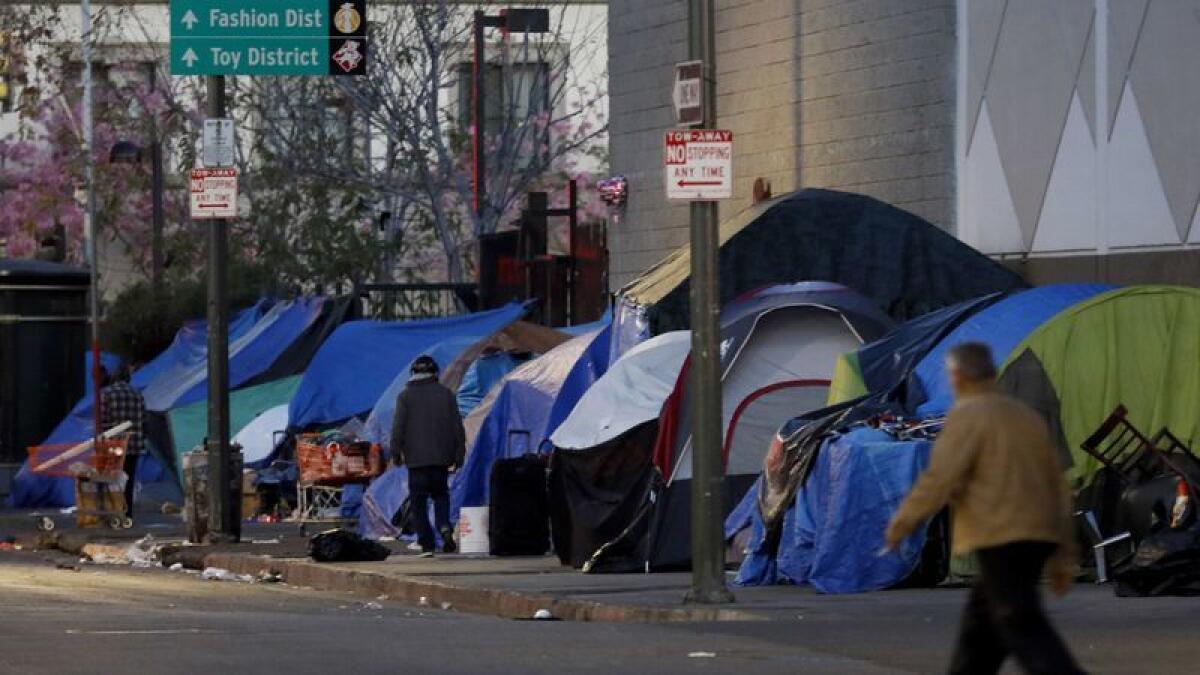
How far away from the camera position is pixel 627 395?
21312mm

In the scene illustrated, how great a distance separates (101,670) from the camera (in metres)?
12.8

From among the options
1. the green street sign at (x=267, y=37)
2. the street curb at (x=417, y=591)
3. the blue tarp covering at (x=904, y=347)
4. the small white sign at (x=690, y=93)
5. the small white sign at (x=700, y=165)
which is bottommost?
the street curb at (x=417, y=591)

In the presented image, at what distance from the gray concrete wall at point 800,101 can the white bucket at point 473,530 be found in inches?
201

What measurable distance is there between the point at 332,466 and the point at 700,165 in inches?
446

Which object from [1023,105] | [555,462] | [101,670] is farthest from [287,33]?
[101,670]

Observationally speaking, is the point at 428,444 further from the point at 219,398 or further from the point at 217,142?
the point at 217,142

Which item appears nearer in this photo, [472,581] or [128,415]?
[472,581]

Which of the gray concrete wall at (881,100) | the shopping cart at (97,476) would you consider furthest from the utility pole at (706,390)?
the shopping cart at (97,476)

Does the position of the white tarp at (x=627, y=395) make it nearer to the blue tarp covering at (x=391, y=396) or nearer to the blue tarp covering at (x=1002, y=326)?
the blue tarp covering at (x=1002, y=326)

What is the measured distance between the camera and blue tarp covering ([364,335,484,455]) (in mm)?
28297

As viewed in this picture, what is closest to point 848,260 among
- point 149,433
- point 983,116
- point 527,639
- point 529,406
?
point 983,116

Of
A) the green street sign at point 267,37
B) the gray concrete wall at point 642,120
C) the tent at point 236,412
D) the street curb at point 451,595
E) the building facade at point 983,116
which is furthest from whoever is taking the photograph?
the tent at point 236,412

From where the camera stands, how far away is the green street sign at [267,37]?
23750 millimetres

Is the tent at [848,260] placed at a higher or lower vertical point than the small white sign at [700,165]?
lower
